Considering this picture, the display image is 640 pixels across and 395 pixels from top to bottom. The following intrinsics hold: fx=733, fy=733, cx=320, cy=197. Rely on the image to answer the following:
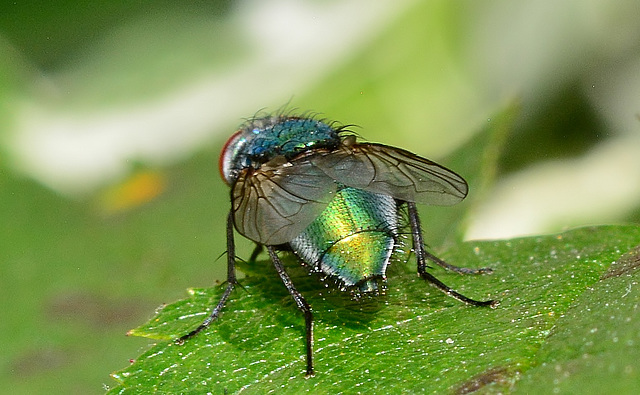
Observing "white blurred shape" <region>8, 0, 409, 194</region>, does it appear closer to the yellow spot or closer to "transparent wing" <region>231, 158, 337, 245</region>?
the yellow spot

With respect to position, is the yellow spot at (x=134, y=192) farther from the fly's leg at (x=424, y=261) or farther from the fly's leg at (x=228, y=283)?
the fly's leg at (x=424, y=261)

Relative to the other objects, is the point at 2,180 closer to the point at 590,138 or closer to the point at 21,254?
the point at 21,254

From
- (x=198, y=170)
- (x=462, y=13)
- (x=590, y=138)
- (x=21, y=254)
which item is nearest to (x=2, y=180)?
(x=21, y=254)

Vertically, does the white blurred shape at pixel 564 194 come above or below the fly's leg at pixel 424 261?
above

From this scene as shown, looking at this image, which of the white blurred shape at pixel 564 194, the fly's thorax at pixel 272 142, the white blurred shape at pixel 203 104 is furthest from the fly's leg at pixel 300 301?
the white blurred shape at pixel 203 104

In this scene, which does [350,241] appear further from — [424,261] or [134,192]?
[134,192]

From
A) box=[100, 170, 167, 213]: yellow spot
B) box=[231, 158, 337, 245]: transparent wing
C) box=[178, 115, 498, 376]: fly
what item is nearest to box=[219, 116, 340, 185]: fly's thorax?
box=[178, 115, 498, 376]: fly
